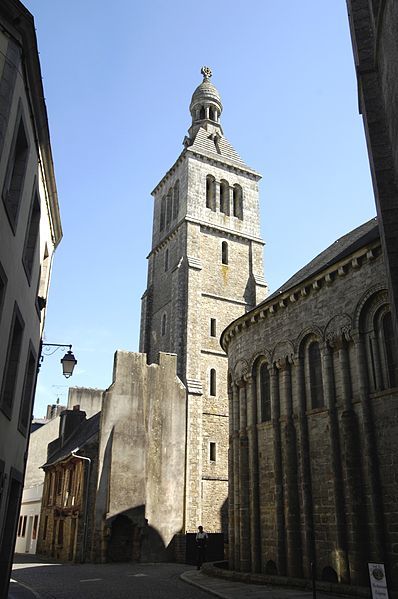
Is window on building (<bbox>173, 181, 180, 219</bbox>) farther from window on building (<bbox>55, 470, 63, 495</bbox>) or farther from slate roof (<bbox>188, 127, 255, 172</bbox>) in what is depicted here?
window on building (<bbox>55, 470, 63, 495</bbox>)

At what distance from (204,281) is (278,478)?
19959 millimetres

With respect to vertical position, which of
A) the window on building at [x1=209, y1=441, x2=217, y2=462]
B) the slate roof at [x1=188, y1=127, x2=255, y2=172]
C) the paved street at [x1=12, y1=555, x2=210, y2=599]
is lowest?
the paved street at [x1=12, y1=555, x2=210, y2=599]

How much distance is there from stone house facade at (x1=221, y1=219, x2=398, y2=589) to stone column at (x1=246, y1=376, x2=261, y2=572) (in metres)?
0.03

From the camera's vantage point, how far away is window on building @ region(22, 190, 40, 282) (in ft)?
36.6

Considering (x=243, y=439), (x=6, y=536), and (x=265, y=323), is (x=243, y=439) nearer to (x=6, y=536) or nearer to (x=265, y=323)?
(x=265, y=323)

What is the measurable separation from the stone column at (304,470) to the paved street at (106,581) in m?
3.06

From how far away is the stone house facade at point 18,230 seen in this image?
8.52m

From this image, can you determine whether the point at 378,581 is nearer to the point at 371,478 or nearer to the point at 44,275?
the point at 371,478

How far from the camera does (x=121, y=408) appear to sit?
84.4ft

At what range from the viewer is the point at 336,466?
14.4 m

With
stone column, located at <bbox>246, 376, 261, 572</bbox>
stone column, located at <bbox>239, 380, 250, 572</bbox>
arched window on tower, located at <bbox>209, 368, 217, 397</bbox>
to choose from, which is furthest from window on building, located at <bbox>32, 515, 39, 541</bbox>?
stone column, located at <bbox>246, 376, 261, 572</bbox>

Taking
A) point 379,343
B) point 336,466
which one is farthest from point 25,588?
point 379,343

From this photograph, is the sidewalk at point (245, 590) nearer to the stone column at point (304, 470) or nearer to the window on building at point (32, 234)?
the stone column at point (304, 470)

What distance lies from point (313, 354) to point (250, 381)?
130 inches
